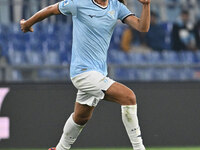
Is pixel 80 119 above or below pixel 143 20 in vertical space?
below

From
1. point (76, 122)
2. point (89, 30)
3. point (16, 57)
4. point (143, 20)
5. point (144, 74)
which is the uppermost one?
point (143, 20)

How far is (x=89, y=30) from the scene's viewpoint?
6215 mm

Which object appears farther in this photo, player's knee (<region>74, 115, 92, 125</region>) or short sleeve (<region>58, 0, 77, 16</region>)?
player's knee (<region>74, 115, 92, 125</region>)

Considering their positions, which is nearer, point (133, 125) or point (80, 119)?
point (133, 125)

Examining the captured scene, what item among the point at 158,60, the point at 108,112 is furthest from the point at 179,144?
the point at 158,60

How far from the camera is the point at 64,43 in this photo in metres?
12.0

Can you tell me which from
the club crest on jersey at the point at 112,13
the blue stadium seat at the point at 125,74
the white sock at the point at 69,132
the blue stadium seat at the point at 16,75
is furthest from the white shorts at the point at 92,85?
the blue stadium seat at the point at 125,74

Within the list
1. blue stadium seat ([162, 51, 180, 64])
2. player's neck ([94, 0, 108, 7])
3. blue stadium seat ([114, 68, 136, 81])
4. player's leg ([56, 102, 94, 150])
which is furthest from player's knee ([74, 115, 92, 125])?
blue stadium seat ([162, 51, 180, 64])

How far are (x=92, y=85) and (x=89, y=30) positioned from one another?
22.7 inches

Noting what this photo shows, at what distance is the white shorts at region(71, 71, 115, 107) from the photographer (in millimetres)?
6125

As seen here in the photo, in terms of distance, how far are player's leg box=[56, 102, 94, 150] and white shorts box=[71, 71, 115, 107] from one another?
0.13m

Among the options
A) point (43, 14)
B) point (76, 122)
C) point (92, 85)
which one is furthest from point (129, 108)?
point (43, 14)

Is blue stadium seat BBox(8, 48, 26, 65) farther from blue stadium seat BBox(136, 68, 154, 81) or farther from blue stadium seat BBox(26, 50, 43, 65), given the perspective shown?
blue stadium seat BBox(136, 68, 154, 81)

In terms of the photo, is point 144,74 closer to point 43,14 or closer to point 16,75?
point 16,75
